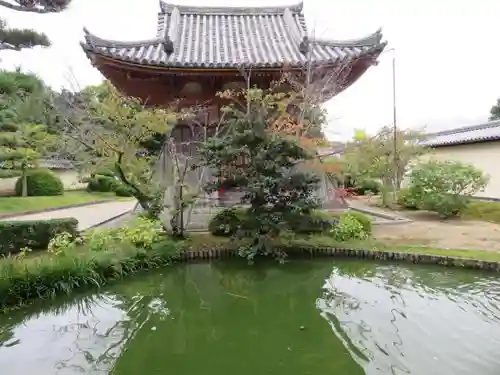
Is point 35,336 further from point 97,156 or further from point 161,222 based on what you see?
point 97,156

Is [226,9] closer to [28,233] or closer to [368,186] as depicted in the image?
[28,233]

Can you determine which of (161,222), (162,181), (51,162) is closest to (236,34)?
(162,181)

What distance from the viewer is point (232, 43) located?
11.8 m

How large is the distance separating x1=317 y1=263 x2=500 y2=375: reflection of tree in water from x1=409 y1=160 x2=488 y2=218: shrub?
594cm

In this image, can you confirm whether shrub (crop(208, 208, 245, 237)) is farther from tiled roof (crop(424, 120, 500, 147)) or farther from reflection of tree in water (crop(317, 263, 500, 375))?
tiled roof (crop(424, 120, 500, 147))

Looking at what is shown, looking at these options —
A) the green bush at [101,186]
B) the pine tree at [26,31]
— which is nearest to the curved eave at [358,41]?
the pine tree at [26,31]

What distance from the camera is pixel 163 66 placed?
934 cm

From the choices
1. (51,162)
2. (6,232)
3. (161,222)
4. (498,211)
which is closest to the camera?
(6,232)

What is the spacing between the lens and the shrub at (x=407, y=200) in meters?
14.0

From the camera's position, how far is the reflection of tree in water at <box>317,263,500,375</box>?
410cm

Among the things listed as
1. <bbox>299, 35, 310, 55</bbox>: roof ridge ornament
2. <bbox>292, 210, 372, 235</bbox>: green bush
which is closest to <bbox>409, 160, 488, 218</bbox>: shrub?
<bbox>292, 210, 372, 235</bbox>: green bush

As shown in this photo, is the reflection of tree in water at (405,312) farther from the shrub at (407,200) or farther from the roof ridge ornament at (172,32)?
the shrub at (407,200)

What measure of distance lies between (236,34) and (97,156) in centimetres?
592

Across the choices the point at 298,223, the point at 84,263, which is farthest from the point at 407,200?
the point at 84,263
